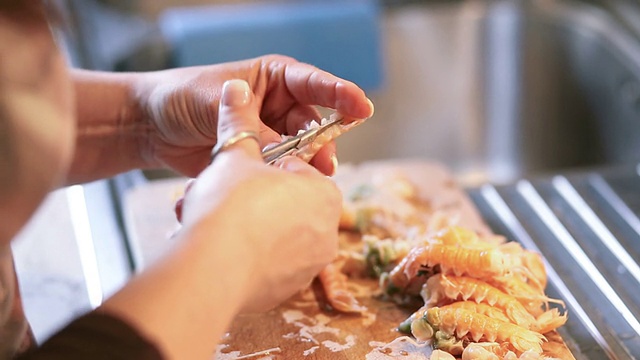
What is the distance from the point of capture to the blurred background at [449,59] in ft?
6.03

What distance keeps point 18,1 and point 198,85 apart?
39cm

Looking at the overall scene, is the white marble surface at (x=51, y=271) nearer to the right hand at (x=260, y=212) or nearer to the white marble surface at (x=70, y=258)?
the white marble surface at (x=70, y=258)

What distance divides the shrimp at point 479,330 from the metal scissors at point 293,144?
27 cm

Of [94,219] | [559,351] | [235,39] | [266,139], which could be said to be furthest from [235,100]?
[235,39]

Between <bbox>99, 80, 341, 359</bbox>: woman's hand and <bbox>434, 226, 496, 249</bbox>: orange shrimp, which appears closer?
<bbox>99, 80, 341, 359</bbox>: woman's hand

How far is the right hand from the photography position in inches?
27.8

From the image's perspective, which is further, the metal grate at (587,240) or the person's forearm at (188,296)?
the metal grate at (587,240)

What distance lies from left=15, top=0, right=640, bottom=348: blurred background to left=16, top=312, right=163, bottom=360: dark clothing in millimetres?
1174

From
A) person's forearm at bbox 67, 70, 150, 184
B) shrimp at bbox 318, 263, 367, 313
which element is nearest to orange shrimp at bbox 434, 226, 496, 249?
shrimp at bbox 318, 263, 367, 313

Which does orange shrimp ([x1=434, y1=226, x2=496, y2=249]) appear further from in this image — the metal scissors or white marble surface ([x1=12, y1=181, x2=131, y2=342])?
white marble surface ([x1=12, y1=181, x2=131, y2=342])

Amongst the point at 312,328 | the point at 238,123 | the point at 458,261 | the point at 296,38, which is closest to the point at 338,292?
the point at 312,328

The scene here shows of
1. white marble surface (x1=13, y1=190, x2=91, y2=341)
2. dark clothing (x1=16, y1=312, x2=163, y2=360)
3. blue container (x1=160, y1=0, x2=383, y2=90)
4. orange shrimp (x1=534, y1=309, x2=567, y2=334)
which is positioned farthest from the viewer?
blue container (x1=160, y1=0, x2=383, y2=90)

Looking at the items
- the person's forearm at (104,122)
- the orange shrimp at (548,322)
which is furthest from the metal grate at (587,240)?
the person's forearm at (104,122)

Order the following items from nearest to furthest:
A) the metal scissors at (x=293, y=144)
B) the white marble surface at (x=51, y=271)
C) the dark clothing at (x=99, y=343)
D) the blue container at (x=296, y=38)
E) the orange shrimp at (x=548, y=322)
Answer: the dark clothing at (x=99, y=343), the metal scissors at (x=293, y=144), the orange shrimp at (x=548, y=322), the white marble surface at (x=51, y=271), the blue container at (x=296, y=38)
